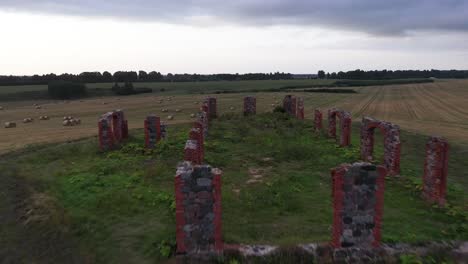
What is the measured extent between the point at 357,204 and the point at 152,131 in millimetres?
12770

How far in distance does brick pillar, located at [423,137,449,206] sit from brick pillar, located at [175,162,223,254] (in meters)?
6.80

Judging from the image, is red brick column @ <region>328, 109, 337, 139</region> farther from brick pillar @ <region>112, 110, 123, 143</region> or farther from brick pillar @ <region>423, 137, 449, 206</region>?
brick pillar @ <region>112, 110, 123, 143</region>

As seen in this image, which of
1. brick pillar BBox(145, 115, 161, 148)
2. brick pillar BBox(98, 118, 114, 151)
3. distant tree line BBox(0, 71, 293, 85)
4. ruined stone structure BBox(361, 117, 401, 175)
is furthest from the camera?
distant tree line BBox(0, 71, 293, 85)

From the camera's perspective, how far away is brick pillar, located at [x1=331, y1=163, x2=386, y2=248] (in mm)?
8711

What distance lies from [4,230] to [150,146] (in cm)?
926

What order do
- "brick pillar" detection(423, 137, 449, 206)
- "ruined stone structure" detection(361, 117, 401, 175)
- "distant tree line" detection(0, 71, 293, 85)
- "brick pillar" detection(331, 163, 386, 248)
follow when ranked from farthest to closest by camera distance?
1. "distant tree line" detection(0, 71, 293, 85)
2. "ruined stone structure" detection(361, 117, 401, 175)
3. "brick pillar" detection(423, 137, 449, 206)
4. "brick pillar" detection(331, 163, 386, 248)

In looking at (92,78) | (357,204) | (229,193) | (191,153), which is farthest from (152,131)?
(92,78)

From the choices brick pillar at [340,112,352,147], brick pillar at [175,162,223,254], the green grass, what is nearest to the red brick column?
the green grass

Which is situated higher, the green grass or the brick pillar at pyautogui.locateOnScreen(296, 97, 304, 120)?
the brick pillar at pyautogui.locateOnScreen(296, 97, 304, 120)

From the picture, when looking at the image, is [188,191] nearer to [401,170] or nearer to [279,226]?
[279,226]

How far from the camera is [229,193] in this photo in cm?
1245

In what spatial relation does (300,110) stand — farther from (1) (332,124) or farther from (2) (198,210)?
(2) (198,210)

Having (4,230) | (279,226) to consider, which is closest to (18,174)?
(4,230)

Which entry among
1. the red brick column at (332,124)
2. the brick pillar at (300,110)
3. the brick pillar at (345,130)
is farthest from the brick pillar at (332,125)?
the brick pillar at (300,110)
